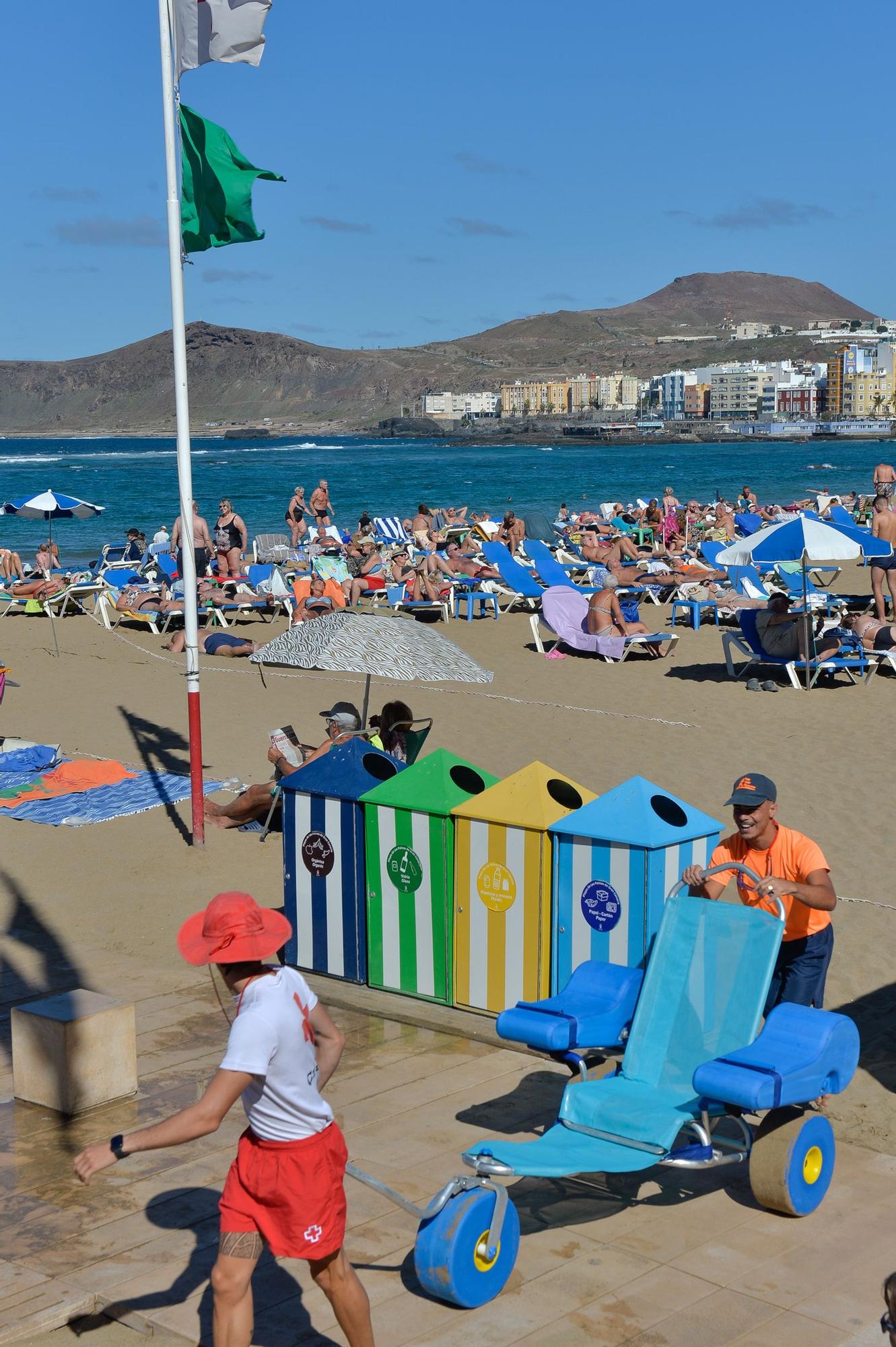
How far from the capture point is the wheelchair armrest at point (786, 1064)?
3500 millimetres

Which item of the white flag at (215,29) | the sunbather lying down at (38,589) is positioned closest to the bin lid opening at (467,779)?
the white flag at (215,29)

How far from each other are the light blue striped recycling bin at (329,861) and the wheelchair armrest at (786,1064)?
2.01 meters

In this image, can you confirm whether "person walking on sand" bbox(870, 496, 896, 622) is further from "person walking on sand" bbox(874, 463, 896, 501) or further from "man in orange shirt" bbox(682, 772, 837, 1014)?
"man in orange shirt" bbox(682, 772, 837, 1014)

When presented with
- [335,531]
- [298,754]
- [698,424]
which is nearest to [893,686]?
[298,754]

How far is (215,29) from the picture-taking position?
7238 mm

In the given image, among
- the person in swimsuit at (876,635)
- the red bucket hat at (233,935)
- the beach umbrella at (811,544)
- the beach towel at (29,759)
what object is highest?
the beach umbrella at (811,544)

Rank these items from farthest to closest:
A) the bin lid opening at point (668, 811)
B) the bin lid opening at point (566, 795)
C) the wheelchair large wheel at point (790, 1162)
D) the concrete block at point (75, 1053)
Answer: the bin lid opening at point (566, 795)
the bin lid opening at point (668, 811)
the concrete block at point (75, 1053)
the wheelchair large wheel at point (790, 1162)

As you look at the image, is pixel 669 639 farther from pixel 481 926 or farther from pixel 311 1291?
pixel 311 1291

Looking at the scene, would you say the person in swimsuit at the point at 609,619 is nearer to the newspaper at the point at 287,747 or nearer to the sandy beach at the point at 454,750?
the sandy beach at the point at 454,750

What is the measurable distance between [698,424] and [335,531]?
156628 mm

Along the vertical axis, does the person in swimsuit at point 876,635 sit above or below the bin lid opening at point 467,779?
below

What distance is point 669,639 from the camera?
14031 millimetres

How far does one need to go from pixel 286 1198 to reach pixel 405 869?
2488mm

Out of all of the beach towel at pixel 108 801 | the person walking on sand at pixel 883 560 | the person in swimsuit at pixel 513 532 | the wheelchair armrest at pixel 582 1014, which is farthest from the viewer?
the person in swimsuit at pixel 513 532
